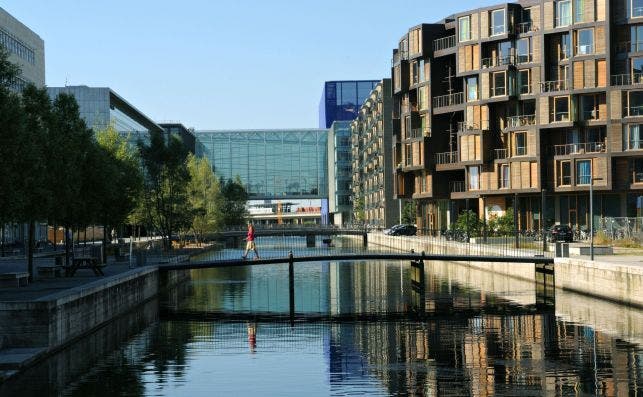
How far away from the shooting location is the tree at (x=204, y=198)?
108750mm

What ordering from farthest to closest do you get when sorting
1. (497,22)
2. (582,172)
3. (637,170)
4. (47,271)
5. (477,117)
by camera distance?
(477,117)
(497,22)
(582,172)
(637,170)
(47,271)

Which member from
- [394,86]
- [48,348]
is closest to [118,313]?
[48,348]

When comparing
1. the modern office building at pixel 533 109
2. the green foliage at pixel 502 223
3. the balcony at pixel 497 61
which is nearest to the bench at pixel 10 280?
the green foliage at pixel 502 223

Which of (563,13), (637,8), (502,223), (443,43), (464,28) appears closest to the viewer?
(637,8)

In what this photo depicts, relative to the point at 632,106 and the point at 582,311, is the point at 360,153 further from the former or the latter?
the point at 582,311

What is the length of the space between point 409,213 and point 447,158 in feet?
84.9

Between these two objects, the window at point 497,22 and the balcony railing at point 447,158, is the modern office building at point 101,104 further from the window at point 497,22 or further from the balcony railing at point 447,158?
the window at point 497,22

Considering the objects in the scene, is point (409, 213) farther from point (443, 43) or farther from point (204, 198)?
point (443, 43)

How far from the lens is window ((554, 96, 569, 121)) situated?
91688 mm

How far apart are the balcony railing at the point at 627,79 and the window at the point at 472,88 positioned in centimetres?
1555

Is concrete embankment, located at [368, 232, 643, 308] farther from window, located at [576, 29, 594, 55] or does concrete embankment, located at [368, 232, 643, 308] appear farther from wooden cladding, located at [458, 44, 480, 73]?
wooden cladding, located at [458, 44, 480, 73]

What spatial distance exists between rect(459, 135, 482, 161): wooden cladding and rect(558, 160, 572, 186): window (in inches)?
358

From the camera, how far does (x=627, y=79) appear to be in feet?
293

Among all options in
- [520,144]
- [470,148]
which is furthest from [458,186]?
[520,144]
